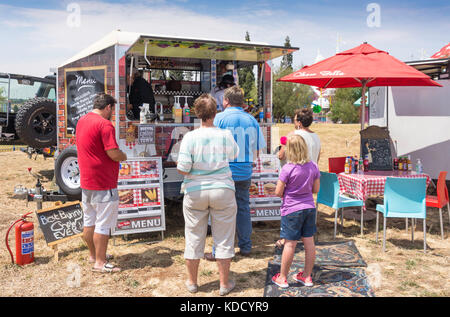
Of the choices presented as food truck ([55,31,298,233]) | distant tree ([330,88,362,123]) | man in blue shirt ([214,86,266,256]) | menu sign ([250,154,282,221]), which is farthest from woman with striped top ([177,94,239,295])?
distant tree ([330,88,362,123])

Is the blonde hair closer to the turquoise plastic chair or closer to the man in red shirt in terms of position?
the man in red shirt

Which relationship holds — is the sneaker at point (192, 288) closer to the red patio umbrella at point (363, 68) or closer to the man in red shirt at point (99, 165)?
the man in red shirt at point (99, 165)

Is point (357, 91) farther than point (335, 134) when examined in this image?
Yes

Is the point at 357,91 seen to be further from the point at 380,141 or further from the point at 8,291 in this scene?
the point at 8,291

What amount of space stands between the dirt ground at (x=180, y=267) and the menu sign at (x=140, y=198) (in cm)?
23

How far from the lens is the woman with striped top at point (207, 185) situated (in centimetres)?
313

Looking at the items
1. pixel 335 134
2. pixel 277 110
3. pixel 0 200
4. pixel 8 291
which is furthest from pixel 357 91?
pixel 8 291

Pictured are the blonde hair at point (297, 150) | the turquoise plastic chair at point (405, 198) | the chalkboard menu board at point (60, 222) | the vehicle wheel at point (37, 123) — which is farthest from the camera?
the vehicle wheel at point (37, 123)

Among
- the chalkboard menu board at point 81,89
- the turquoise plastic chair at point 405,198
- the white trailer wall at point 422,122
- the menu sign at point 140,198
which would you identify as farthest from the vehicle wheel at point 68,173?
the white trailer wall at point 422,122

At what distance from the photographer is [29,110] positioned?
8633 mm

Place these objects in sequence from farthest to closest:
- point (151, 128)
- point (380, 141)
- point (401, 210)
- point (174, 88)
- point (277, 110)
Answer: point (277, 110) → point (174, 88) → point (380, 141) → point (151, 128) → point (401, 210)

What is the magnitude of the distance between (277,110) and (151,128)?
108 feet

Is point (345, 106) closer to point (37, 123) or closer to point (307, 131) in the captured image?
point (37, 123)

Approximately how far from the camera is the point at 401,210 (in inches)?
179
